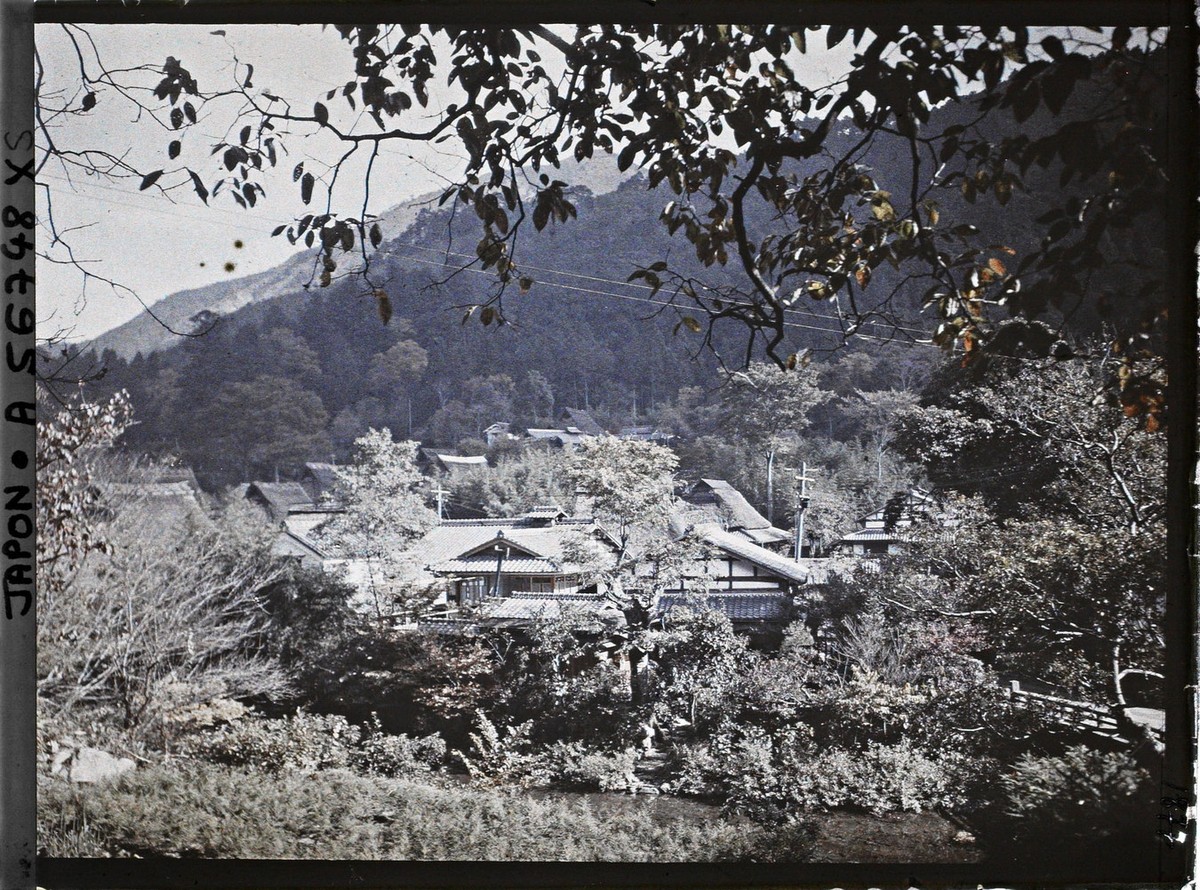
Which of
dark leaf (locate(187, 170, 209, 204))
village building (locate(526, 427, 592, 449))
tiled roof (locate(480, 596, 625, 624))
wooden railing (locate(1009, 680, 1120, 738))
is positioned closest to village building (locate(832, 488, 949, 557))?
wooden railing (locate(1009, 680, 1120, 738))

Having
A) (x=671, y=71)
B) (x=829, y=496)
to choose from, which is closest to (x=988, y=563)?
(x=829, y=496)

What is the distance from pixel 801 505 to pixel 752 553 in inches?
6.9

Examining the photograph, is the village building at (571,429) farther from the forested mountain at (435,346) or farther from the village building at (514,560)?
the village building at (514,560)

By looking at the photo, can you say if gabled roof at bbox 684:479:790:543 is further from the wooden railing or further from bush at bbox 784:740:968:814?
the wooden railing

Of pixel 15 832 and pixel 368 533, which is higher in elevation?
pixel 368 533

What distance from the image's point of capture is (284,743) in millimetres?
1986

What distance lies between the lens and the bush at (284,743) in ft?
6.49

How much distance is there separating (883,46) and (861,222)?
1.32 feet

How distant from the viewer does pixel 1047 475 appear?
6.47 feet

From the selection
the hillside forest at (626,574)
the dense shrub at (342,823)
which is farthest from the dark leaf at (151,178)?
the dense shrub at (342,823)

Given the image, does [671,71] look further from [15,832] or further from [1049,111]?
[15,832]

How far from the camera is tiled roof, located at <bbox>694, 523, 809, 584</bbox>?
199cm

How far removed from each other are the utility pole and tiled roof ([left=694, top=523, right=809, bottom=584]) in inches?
1.4

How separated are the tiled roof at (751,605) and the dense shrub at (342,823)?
491 millimetres
